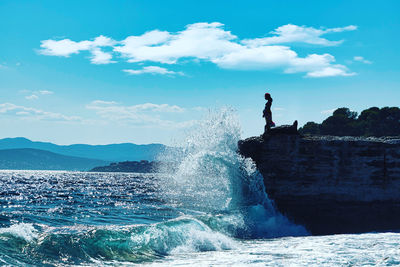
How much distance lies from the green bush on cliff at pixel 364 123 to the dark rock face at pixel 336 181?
177ft

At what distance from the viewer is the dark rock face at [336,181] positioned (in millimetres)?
16422

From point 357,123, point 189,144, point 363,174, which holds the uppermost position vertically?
point 357,123

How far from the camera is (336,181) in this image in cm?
1667

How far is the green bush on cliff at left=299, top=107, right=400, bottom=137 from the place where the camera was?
6606 cm

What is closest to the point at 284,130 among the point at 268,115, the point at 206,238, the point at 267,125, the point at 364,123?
the point at 267,125

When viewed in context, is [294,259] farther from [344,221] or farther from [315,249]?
[344,221]

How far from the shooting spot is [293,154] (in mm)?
17078

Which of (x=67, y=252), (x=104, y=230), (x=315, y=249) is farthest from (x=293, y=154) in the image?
(x=67, y=252)

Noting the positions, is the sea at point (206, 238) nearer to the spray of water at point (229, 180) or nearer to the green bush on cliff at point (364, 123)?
the spray of water at point (229, 180)

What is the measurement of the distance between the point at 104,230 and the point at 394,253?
25.2 feet

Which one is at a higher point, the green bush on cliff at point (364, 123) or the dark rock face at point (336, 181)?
the green bush on cliff at point (364, 123)

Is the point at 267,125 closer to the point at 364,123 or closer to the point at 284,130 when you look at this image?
the point at 284,130

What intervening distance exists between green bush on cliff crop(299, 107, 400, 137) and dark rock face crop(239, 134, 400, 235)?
53.8 m

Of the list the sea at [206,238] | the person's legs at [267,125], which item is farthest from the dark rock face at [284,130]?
the sea at [206,238]
